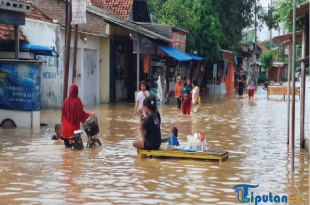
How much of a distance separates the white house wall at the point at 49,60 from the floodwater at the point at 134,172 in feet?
26.4

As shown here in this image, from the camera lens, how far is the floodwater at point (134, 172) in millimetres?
9023

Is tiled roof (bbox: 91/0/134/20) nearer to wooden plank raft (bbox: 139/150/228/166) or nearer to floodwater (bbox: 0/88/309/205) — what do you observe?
floodwater (bbox: 0/88/309/205)

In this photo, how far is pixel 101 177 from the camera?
10477 millimetres

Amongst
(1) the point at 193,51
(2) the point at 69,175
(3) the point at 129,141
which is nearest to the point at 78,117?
(3) the point at 129,141

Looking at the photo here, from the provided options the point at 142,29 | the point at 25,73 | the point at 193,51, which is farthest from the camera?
the point at 193,51

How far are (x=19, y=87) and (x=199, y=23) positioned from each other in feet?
82.0

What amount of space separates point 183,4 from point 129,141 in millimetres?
28034

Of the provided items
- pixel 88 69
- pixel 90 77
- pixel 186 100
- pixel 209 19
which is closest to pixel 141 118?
pixel 186 100

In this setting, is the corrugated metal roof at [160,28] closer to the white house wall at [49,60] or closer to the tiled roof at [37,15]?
the tiled roof at [37,15]

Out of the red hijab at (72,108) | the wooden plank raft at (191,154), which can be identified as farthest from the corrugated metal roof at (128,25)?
the wooden plank raft at (191,154)

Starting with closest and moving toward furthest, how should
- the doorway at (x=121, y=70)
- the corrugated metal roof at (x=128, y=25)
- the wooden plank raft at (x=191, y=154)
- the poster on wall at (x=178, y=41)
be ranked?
the wooden plank raft at (x=191, y=154) < the corrugated metal roof at (x=128, y=25) < the doorway at (x=121, y=70) < the poster on wall at (x=178, y=41)

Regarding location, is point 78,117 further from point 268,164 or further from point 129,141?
point 268,164

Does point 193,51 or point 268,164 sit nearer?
point 268,164

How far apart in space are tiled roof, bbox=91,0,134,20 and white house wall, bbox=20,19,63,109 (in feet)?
30.1
